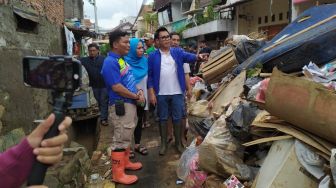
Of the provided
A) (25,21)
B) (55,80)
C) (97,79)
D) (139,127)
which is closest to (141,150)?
(139,127)

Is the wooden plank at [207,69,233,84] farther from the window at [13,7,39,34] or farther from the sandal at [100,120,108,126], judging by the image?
the window at [13,7,39,34]

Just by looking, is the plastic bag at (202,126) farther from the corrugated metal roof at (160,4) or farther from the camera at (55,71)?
the corrugated metal roof at (160,4)

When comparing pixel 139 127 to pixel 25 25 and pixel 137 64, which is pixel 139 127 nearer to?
pixel 137 64

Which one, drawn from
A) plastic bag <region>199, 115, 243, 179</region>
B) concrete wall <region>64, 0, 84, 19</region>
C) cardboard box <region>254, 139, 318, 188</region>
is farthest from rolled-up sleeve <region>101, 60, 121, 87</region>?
concrete wall <region>64, 0, 84, 19</region>

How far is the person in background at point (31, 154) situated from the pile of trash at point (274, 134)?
5.66ft

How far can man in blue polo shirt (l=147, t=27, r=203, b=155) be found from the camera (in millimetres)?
4848

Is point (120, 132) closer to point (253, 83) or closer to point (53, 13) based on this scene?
point (253, 83)

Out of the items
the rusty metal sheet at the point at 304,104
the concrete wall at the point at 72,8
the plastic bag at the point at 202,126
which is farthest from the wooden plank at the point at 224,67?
the concrete wall at the point at 72,8

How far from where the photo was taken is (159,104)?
16.3ft

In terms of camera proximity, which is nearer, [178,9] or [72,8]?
[72,8]

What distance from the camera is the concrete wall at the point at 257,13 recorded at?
13.7 meters

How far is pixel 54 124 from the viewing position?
1.21m

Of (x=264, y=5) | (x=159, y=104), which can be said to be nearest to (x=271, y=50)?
(x=159, y=104)

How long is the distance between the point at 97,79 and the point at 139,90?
3.37m
